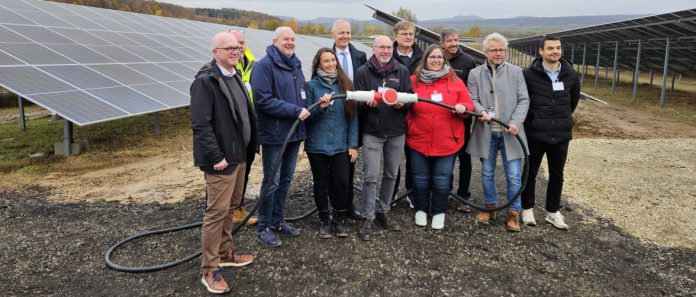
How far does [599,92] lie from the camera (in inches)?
761

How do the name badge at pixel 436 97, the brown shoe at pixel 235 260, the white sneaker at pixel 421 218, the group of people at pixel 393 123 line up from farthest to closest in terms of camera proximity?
the white sneaker at pixel 421 218 < the name badge at pixel 436 97 < the group of people at pixel 393 123 < the brown shoe at pixel 235 260

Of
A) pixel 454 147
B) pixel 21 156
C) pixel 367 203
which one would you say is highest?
pixel 454 147

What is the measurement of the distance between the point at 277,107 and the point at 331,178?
34.0 inches

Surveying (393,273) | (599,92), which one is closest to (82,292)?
(393,273)

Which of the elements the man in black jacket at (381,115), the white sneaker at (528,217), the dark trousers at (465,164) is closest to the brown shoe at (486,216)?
the white sneaker at (528,217)

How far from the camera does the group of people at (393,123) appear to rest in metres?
3.70

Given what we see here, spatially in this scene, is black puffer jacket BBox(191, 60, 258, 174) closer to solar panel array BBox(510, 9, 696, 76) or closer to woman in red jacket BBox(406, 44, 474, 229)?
woman in red jacket BBox(406, 44, 474, 229)

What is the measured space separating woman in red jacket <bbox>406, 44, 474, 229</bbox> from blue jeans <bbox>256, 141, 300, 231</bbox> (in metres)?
1.10

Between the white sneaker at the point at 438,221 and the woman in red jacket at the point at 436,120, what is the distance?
1.00ft

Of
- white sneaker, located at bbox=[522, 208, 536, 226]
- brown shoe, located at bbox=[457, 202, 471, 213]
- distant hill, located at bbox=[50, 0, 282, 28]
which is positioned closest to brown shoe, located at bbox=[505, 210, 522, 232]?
white sneaker, located at bbox=[522, 208, 536, 226]

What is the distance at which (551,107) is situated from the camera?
4.17 m

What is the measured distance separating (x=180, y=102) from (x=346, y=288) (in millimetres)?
6321

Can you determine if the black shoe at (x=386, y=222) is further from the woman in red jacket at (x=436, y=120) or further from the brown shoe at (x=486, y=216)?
the brown shoe at (x=486, y=216)

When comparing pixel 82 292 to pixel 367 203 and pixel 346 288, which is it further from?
pixel 367 203
